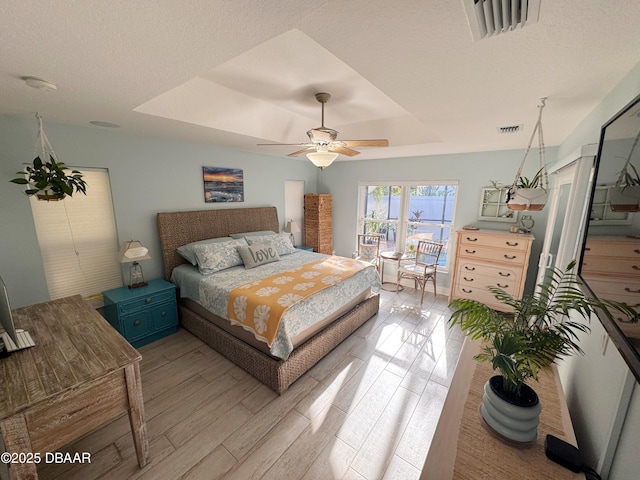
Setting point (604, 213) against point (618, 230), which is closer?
point (618, 230)

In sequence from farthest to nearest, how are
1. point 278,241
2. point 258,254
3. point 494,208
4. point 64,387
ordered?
point 278,241
point 494,208
point 258,254
point 64,387

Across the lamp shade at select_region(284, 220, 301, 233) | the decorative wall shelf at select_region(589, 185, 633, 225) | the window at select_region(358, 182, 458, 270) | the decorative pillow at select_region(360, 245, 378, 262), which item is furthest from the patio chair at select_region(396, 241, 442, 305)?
the decorative wall shelf at select_region(589, 185, 633, 225)

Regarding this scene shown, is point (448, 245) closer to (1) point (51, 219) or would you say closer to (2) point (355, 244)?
(2) point (355, 244)

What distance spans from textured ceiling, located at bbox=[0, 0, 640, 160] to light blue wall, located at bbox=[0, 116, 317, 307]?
0.29m

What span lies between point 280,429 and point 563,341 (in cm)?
186

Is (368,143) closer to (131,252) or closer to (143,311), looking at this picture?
(131,252)

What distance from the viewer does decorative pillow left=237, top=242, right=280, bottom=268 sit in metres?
3.37

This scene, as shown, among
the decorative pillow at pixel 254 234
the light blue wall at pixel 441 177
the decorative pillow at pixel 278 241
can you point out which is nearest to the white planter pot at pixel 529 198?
the light blue wall at pixel 441 177

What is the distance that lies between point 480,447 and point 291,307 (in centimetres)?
153

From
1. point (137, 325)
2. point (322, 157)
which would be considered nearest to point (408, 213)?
point (322, 157)

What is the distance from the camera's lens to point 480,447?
3.52 feet

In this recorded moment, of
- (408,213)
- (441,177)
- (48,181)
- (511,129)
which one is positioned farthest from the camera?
(408,213)

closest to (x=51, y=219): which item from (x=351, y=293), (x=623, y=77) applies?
(x=351, y=293)

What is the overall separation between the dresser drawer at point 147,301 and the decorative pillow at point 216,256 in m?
0.45
